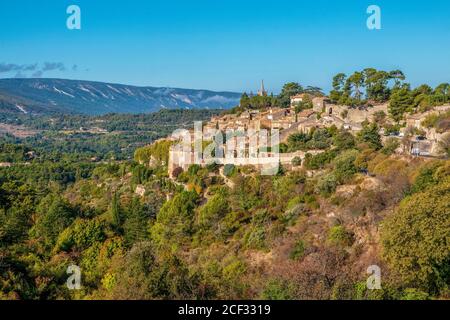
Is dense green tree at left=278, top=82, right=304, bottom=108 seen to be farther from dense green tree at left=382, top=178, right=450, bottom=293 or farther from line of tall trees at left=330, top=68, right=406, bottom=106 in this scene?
dense green tree at left=382, top=178, right=450, bottom=293

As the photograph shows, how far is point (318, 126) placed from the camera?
89.6 feet

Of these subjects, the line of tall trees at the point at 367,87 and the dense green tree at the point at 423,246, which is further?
the line of tall trees at the point at 367,87

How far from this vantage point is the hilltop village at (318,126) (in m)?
22.2

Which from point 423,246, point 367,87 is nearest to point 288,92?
point 367,87

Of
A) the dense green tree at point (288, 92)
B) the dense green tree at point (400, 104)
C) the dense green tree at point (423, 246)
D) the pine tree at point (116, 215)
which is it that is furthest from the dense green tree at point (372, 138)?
the dense green tree at point (288, 92)

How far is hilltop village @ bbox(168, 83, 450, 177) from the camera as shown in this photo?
22.2 meters

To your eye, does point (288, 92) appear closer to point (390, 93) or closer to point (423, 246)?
point (390, 93)

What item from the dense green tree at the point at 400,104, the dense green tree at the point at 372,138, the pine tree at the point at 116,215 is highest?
the dense green tree at the point at 400,104

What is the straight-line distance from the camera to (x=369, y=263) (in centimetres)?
1277

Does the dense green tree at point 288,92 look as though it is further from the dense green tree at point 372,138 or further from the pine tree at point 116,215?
the pine tree at point 116,215

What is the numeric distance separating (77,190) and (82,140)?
56.9m

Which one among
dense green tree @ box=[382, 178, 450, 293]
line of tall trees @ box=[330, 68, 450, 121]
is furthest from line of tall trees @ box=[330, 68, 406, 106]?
dense green tree @ box=[382, 178, 450, 293]
